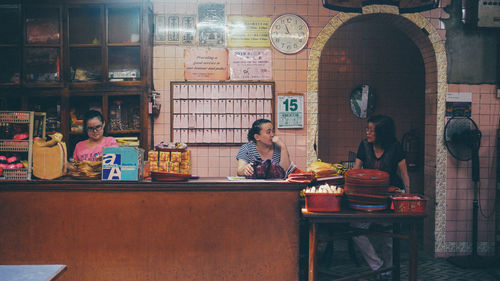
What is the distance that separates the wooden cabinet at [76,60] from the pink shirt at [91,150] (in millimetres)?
383

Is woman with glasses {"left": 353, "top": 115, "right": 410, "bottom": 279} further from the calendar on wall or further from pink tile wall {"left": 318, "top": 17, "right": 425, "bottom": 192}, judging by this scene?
pink tile wall {"left": 318, "top": 17, "right": 425, "bottom": 192}

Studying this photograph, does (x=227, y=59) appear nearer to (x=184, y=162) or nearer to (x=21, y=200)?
(x=184, y=162)

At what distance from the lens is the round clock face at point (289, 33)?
15.4 ft

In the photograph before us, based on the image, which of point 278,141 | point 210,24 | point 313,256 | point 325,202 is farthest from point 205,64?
point 313,256

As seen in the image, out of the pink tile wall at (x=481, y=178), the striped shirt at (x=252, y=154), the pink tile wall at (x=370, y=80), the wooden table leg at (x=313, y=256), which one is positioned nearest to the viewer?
the wooden table leg at (x=313, y=256)

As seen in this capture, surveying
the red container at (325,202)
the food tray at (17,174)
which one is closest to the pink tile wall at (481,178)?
the red container at (325,202)

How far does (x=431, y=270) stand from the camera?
171 inches

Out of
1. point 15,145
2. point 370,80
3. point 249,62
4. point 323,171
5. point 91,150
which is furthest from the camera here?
point 370,80

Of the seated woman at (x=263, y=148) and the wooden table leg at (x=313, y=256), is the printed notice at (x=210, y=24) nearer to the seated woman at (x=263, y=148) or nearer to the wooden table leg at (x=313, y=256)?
the seated woman at (x=263, y=148)

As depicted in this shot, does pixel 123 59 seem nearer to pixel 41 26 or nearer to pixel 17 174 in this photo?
pixel 41 26

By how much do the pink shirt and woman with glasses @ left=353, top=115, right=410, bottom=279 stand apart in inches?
103

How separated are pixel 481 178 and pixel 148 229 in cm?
411

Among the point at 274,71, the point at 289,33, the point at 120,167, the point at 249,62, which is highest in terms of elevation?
the point at 289,33

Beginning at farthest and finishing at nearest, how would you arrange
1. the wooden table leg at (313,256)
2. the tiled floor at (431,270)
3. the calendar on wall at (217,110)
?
the calendar on wall at (217,110)
the tiled floor at (431,270)
the wooden table leg at (313,256)
